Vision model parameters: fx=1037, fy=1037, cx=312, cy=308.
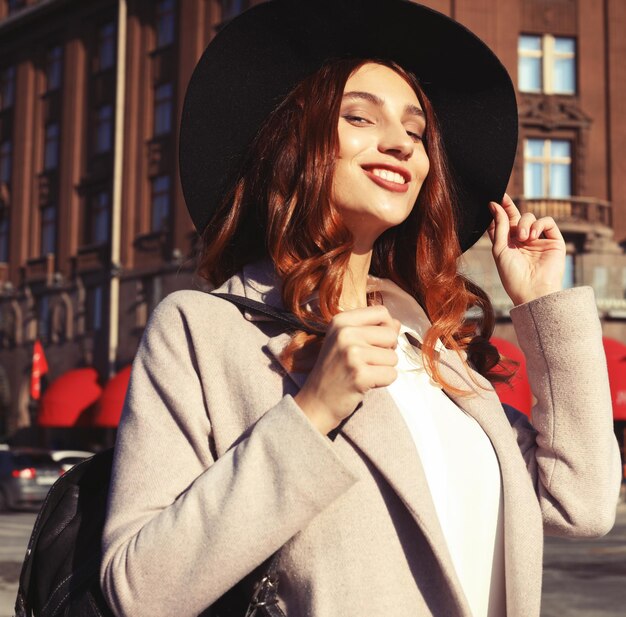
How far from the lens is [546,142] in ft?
77.9

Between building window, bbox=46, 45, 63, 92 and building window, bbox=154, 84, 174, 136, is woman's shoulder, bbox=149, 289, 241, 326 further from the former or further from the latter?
building window, bbox=46, 45, 63, 92

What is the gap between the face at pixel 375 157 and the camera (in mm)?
2277

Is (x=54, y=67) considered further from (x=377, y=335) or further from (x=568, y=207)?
(x=377, y=335)

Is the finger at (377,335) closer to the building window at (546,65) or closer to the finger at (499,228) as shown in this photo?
the finger at (499,228)

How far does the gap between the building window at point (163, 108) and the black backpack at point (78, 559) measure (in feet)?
85.2

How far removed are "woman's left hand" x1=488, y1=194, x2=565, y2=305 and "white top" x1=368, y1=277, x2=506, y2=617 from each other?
38 centimetres

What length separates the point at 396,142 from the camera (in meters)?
2.33

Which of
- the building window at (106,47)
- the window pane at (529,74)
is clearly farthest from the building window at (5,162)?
the window pane at (529,74)

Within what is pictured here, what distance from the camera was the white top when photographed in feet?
6.75

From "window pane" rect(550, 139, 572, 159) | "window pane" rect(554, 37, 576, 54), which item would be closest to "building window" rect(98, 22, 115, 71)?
"window pane" rect(554, 37, 576, 54)

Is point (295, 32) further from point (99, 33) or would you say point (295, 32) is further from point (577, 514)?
point (99, 33)

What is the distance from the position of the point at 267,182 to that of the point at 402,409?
600mm

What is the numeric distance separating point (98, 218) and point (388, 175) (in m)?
28.3

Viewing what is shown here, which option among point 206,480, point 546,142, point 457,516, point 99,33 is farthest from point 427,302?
point 99,33
